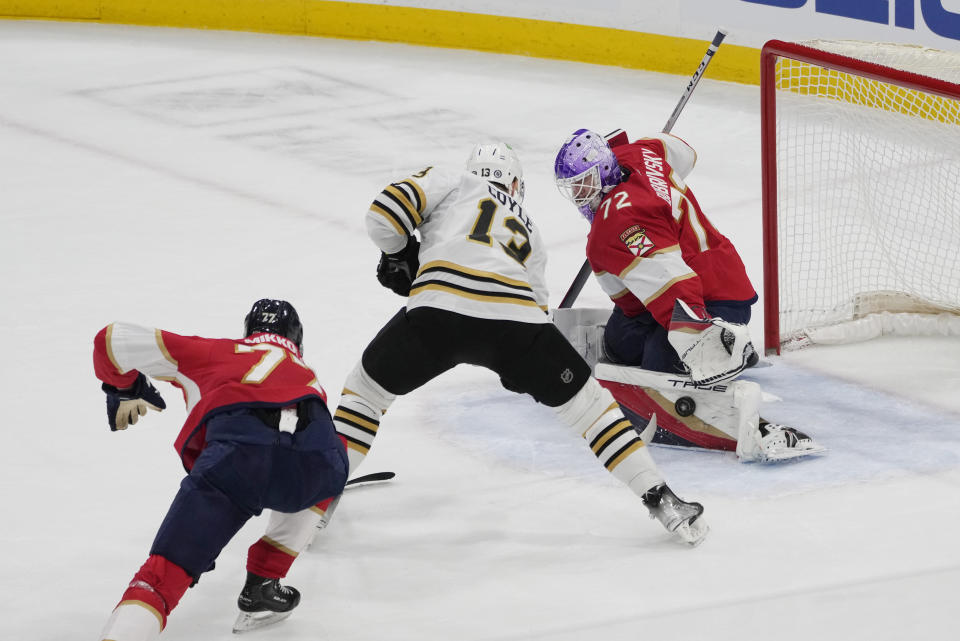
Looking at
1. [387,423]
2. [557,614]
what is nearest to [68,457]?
[387,423]

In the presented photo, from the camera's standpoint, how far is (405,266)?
3457 millimetres

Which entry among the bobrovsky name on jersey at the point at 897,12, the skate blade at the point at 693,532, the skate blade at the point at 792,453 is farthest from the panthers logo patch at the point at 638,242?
the bobrovsky name on jersey at the point at 897,12

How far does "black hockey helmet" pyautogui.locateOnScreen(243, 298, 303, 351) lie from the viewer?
3012 millimetres

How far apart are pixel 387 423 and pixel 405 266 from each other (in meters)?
0.73

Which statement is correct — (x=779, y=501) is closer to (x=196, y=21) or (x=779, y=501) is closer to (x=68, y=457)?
(x=68, y=457)

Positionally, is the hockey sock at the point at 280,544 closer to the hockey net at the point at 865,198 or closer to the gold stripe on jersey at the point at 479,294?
the gold stripe on jersey at the point at 479,294

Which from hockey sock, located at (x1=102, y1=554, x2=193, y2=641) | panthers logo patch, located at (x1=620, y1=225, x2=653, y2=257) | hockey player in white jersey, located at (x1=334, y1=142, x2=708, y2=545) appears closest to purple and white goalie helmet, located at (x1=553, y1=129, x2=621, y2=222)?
panthers logo patch, located at (x1=620, y1=225, x2=653, y2=257)

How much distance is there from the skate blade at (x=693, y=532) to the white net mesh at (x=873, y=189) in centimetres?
151

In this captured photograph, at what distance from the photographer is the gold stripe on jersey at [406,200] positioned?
329 cm

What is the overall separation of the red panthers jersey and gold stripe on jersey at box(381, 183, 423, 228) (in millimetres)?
523

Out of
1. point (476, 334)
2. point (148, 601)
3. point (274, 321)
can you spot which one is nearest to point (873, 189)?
point (476, 334)

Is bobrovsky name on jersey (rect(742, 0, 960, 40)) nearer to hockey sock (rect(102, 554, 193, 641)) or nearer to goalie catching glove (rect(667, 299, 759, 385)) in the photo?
goalie catching glove (rect(667, 299, 759, 385))

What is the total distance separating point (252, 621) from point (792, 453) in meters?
1.49

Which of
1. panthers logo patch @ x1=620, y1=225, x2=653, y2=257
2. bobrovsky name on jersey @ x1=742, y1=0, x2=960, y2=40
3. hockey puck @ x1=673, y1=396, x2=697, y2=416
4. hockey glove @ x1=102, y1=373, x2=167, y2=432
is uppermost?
bobrovsky name on jersey @ x1=742, y1=0, x2=960, y2=40
